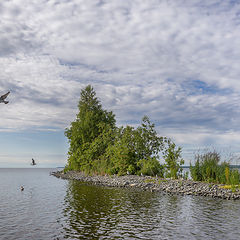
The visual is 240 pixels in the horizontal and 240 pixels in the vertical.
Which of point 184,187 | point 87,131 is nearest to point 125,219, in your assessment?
point 184,187

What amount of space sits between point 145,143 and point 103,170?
8.14 meters

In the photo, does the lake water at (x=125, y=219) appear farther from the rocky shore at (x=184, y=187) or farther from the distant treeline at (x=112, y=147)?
the distant treeline at (x=112, y=147)

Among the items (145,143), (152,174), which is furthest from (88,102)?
(152,174)

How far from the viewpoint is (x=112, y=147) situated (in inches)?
1355

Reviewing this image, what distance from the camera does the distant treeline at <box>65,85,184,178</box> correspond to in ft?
98.8

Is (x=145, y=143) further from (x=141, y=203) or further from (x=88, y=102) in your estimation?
(x=88, y=102)

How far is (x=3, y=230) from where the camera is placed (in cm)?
1098

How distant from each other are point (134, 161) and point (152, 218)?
2023cm

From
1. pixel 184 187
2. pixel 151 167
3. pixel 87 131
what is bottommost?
pixel 184 187

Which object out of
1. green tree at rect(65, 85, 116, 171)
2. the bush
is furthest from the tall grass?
green tree at rect(65, 85, 116, 171)

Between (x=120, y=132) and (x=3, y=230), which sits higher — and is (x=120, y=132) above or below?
above

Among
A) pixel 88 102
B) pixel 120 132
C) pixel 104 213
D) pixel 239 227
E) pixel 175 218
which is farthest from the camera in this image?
pixel 88 102

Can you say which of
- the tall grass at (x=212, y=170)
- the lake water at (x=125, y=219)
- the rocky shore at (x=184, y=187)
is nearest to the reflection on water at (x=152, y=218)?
the lake water at (x=125, y=219)

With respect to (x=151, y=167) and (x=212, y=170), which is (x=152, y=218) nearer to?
(x=212, y=170)
